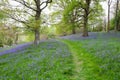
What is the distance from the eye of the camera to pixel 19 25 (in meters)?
22.0

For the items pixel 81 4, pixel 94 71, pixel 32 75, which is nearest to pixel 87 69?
pixel 94 71

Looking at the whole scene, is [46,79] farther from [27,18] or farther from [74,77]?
[27,18]

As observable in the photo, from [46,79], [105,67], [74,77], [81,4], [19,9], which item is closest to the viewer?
[46,79]

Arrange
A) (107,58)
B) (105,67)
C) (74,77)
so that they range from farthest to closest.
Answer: (107,58)
(105,67)
(74,77)

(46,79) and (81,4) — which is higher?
Result: (81,4)

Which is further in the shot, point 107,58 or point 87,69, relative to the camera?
point 107,58

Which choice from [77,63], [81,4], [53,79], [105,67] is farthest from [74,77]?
[81,4]

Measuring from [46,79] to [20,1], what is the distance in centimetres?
1601

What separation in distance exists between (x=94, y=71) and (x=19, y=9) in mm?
14414

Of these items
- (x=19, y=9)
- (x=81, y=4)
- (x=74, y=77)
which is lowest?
(x=74, y=77)

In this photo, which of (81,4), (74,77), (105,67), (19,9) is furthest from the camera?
(81,4)

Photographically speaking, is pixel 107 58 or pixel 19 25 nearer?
pixel 107 58

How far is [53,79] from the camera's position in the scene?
8.77 metres

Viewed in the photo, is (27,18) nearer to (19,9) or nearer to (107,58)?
(19,9)
